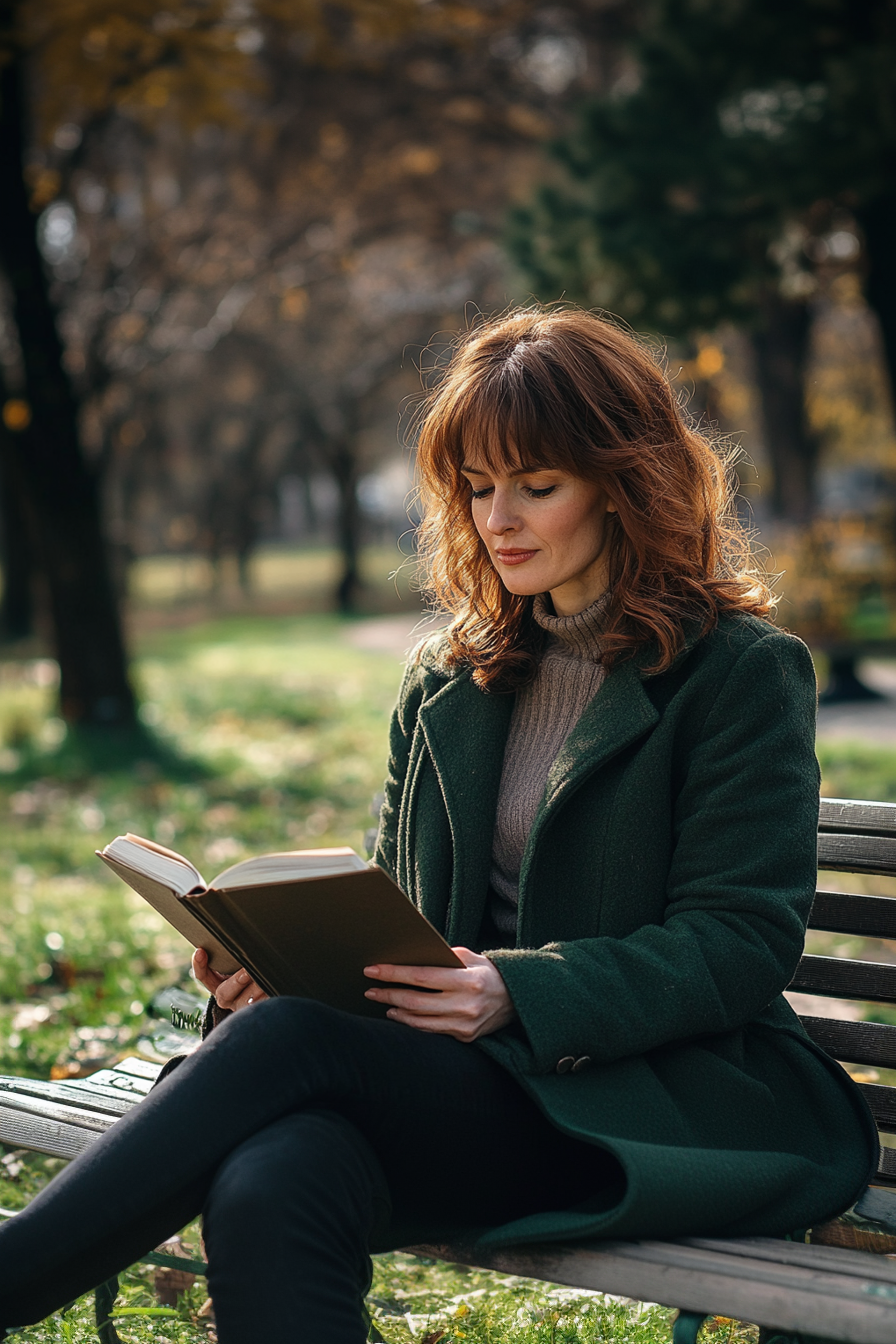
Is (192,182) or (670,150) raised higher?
(192,182)

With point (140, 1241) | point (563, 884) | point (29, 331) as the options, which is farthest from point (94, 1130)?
point (29, 331)

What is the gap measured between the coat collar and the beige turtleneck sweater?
3 cm

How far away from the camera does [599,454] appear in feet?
7.52

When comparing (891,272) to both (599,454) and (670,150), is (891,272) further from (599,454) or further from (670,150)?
(599,454)

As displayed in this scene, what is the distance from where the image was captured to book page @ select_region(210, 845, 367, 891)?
1859 mm

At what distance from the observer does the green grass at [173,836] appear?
2742 mm

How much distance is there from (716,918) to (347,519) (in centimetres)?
2269

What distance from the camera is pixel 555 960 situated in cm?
206

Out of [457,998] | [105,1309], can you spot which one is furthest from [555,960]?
[105,1309]

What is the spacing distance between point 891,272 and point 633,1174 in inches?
353

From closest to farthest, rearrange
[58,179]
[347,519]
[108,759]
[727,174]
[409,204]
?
1. [727,174]
2. [108,759]
3. [58,179]
4. [409,204]
5. [347,519]

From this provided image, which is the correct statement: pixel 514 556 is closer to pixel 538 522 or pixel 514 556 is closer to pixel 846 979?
pixel 538 522

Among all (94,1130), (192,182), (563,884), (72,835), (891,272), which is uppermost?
(192,182)

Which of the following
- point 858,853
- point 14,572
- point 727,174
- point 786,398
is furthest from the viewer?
point 14,572
